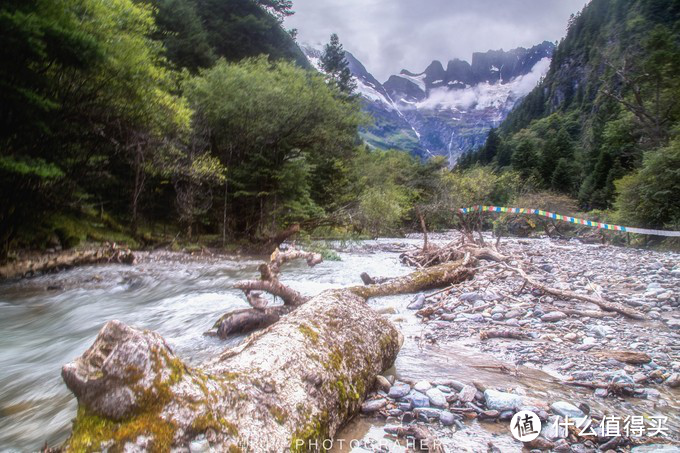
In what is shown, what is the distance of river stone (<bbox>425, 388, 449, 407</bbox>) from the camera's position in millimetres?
2721

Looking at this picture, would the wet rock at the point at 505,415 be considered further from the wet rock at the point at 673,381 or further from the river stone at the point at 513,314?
the river stone at the point at 513,314

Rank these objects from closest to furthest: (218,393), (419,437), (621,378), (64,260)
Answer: (218,393) → (419,437) → (621,378) → (64,260)

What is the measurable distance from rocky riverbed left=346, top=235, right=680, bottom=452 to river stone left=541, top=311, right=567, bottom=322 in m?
0.02

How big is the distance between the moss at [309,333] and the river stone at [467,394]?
122 centimetres

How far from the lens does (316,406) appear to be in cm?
221

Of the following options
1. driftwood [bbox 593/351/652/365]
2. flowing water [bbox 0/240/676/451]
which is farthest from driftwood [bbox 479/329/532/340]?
driftwood [bbox 593/351/652/365]

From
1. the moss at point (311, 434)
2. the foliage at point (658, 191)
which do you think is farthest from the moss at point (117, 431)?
the foliage at point (658, 191)

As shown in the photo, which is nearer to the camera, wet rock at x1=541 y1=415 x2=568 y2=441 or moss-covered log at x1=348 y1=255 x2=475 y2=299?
wet rock at x1=541 y1=415 x2=568 y2=441

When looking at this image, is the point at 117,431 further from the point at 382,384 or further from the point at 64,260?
the point at 64,260

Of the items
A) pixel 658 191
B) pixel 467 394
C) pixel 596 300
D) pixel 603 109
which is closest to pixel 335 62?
pixel 658 191

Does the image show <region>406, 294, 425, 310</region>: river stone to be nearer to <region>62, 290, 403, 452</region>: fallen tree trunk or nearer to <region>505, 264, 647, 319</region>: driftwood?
<region>505, 264, 647, 319</region>: driftwood

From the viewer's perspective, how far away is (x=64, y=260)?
424 inches

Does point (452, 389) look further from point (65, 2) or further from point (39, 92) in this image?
point (39, 92)

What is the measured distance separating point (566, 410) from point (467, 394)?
2.21 feet
